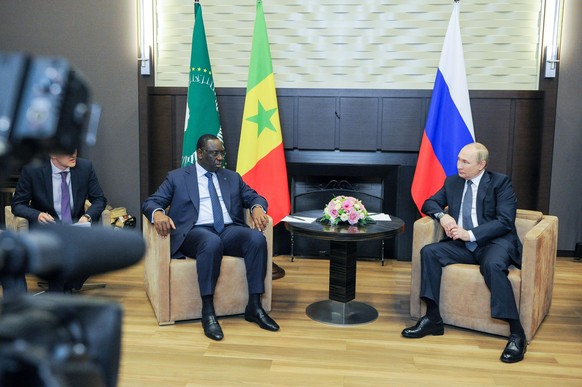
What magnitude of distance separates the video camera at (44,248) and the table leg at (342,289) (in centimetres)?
273

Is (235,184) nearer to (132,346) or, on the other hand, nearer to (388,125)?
(132,346)

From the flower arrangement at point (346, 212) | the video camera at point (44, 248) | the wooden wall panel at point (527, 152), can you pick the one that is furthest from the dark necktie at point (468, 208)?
the video camera at point (44, 248)

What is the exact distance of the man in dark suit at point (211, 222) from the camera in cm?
325

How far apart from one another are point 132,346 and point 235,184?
48.3 inches

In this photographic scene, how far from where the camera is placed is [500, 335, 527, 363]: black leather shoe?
9.42 feet

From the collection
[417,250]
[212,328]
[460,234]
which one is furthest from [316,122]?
[212,328]

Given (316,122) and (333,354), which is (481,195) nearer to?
(333,354)

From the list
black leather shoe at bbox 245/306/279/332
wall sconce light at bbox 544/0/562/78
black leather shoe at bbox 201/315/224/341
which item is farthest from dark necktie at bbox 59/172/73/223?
wall sconce light at bbox 544/0/562/78

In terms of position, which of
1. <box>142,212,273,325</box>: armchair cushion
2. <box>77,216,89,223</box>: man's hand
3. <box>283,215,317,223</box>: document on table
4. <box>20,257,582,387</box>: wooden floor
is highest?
<box>283,215,317,223</box>: document on table

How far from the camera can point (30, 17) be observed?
5.29 m

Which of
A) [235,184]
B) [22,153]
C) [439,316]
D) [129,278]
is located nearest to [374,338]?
[439,316]

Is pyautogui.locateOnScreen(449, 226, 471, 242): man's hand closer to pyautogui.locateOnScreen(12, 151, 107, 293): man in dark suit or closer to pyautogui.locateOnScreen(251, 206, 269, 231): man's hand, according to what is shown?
pyautogui.locateOnScreen(251, 206, 269, 231): man's hand

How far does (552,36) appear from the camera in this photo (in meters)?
4.76

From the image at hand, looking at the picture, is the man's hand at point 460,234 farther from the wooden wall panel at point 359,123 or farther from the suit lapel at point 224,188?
the wooden wall panel at point 359,123
